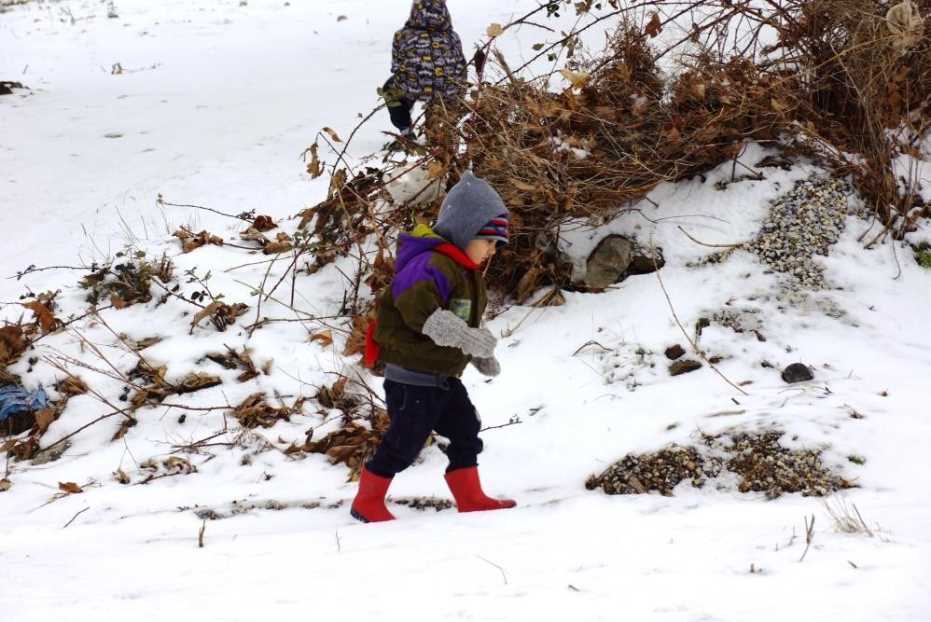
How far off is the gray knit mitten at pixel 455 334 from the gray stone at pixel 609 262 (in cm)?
197

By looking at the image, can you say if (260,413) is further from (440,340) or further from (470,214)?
(470,214)

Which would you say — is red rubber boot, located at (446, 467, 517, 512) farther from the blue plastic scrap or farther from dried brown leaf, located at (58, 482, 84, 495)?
the blue plastic scrap

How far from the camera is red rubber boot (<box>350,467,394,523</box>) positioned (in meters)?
3.05

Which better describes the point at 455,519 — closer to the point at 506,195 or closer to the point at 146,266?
the point at 506,195

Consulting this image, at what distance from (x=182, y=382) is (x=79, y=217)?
3512mm

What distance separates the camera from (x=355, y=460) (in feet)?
12.0

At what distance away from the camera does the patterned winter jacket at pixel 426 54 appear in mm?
7070

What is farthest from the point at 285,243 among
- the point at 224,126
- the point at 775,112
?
the point at 224,126

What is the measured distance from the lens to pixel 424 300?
8.85ft

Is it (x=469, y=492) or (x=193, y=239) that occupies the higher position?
(x=193, y=239)

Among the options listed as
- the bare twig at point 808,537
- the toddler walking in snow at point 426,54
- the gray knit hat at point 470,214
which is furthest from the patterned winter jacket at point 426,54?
the bare twig at point 808,537

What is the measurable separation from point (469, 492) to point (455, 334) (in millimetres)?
838

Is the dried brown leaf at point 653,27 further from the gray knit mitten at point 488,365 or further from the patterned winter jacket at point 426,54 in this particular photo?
the gray knit mitten at point 488,365

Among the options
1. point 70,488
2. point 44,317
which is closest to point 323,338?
point 70,488
